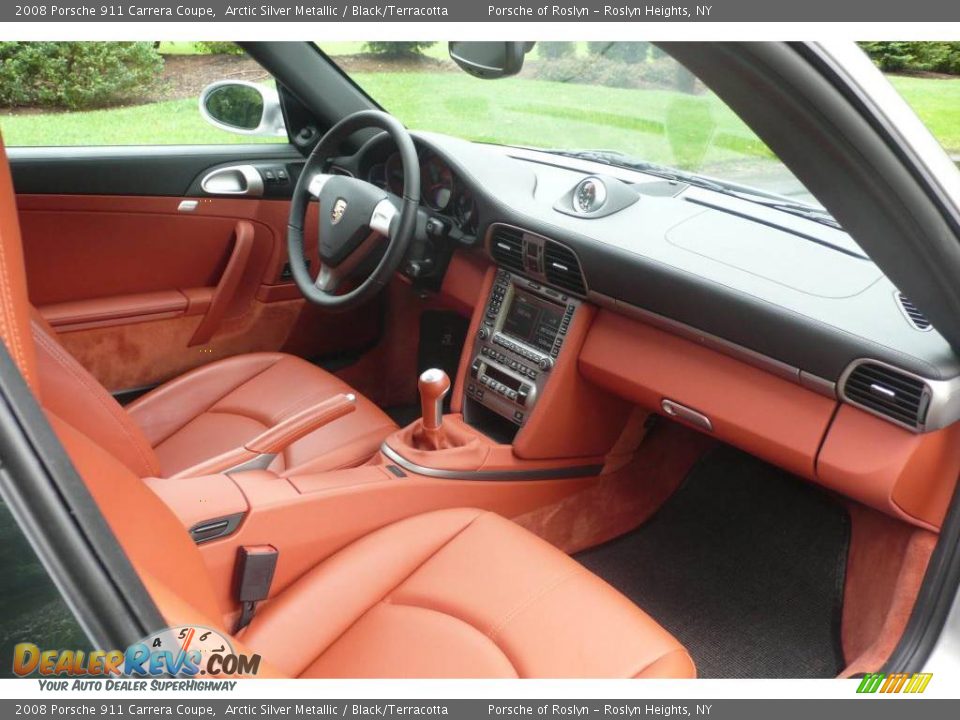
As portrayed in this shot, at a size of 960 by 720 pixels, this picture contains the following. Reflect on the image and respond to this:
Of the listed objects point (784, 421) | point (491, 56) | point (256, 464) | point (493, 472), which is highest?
point (491, 56)

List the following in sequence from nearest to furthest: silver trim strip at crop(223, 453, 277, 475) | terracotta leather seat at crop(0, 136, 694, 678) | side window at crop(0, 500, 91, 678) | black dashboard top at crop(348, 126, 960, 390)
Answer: side window at crop(0, 500, 91, 678) → terracotta leather seat at crop(0, 136, 694, 678) → black dashboard top at crop(348, 126, 960, 390) → silver trim strip at crop(223, 453, 277, 475)

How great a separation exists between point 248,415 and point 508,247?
2.65 ft

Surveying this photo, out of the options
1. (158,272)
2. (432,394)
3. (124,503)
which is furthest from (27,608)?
(158,272)

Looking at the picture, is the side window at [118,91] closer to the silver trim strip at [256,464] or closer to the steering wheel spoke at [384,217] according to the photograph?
the steering wheel spoke at [384,217]

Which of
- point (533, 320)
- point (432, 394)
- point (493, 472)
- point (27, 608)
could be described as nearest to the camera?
point (27, 608)

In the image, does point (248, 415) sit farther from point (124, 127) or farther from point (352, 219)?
point (124, 127)

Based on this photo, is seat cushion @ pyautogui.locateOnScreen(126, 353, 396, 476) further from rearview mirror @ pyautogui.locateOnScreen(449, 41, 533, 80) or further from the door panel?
rearview mirror @ pyautogui.locateOnScreen(449, 41, 533, 80)

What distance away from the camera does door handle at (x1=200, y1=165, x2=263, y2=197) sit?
282 cm

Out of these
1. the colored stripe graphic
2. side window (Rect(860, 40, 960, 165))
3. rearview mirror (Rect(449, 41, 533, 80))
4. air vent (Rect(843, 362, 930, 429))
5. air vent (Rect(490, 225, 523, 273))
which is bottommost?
the colored stripe graphic

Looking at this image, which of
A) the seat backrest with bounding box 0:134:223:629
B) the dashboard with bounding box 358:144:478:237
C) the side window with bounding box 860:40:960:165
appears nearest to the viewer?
the seat backrest with bounding box 0:134:223:629

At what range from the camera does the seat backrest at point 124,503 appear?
1.01 m

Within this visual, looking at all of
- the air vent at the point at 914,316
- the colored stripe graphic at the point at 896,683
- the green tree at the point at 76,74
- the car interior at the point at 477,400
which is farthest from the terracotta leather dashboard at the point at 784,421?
the green tree at the point at 76,74

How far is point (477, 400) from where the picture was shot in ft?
8.27

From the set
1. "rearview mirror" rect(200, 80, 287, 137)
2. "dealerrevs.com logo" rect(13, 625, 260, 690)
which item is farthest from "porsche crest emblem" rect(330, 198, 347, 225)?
"dealerrevs.com logo" rect(13, 625, 260, 690)
